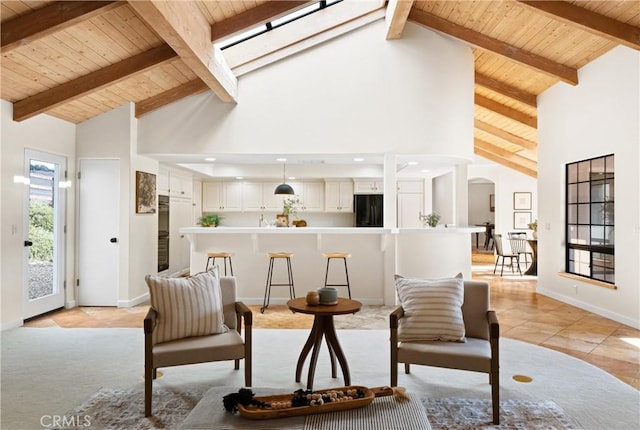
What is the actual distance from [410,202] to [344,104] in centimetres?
455

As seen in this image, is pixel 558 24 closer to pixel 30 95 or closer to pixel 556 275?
pixel 556 275

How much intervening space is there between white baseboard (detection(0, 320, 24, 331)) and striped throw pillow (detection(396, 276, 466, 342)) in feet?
14.5

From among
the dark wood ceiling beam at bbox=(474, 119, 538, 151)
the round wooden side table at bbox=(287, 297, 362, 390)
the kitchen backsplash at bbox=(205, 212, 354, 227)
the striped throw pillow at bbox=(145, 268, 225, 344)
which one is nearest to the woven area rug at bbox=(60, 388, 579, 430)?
the striped throw pillow at bbox=(145, 268, 225, 344)

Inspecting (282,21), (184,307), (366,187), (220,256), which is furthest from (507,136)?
(184,307)

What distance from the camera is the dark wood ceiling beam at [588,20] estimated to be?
457cm

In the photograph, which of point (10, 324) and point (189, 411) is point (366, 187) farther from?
point (189, 411)

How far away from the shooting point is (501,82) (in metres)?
7.29

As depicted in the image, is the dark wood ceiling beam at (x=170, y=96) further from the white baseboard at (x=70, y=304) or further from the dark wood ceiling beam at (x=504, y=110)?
the dark wood ceiling beam at (x=504, y=110)

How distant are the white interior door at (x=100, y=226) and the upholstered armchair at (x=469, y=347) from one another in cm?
451

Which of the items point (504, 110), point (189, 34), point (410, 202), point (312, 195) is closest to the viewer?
point (189, 34)

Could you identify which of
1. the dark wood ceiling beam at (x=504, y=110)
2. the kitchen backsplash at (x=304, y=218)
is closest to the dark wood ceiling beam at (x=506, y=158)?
the dark wood ceiling beam at (x=504, y=110)

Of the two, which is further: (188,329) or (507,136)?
(507,136)

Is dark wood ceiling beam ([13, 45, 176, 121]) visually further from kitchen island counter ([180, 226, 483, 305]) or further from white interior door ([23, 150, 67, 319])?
kitchen island counter ([180, 226, 483, 305])

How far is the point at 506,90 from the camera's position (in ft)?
23.9
